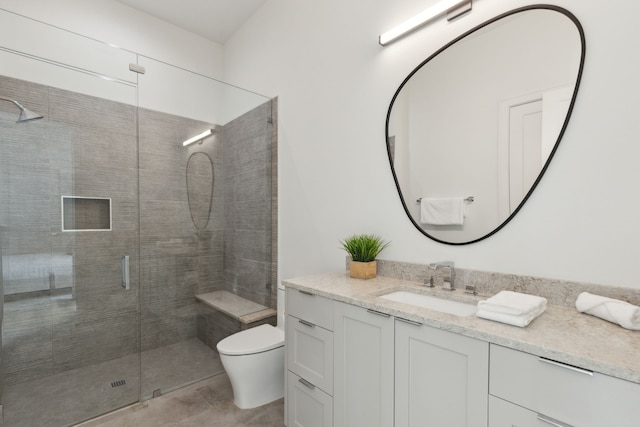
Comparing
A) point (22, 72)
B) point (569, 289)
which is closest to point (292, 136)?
point (22, 72)

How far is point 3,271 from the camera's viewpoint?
5.89ft

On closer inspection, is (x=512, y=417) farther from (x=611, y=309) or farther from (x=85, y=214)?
(x=85, y=214)

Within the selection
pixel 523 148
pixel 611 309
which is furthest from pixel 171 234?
pixel 611 309

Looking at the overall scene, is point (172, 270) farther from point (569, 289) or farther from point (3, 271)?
point (569, 289)

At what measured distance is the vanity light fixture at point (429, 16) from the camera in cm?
146

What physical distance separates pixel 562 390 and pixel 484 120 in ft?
3.62

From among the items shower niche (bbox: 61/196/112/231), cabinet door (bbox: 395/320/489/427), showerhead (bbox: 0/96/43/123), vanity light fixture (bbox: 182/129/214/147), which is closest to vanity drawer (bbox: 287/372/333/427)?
cabinet door (bbox: 395/320/489/427)

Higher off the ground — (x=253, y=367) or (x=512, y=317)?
(x=512, y=317)

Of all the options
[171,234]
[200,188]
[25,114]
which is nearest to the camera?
[25,114]

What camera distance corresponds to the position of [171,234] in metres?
2.32

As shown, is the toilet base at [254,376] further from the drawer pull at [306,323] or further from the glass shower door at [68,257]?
the glass shower door at [68,257]

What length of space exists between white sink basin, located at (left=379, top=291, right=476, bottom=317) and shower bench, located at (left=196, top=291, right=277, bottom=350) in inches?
52.5

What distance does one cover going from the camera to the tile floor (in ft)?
5.94

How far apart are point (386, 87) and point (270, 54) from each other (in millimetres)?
1393
